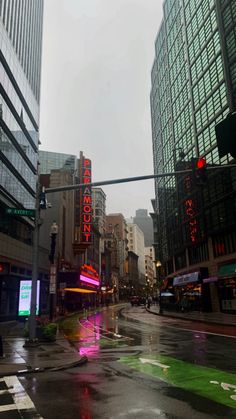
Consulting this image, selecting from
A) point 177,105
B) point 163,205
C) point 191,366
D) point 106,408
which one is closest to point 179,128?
point 177,105

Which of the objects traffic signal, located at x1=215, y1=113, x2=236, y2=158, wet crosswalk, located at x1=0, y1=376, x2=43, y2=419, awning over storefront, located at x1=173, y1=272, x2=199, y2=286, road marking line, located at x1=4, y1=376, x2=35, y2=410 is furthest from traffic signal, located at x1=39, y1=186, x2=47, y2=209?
awning over storefront, located at x1=173, y1=272, x2=199, y2=286

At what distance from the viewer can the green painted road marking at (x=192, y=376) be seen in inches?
320

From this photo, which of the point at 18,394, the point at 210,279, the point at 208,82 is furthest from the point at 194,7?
the point at 18,394

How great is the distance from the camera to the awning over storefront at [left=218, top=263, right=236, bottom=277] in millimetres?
37450

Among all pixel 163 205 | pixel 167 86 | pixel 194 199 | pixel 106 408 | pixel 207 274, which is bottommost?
pixel 106 408

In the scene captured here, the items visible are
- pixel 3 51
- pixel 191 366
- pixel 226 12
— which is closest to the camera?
pixel 191 366

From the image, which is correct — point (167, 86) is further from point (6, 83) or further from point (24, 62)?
point (6, 83)

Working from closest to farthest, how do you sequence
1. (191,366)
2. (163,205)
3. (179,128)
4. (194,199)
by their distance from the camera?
(191,366) → (194,199) → (179,128) → (163,205)

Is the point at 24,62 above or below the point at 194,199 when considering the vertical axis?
above

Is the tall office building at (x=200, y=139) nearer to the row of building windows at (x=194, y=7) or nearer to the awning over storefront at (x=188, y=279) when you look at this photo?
the row of building windows at (x=194, y=7)

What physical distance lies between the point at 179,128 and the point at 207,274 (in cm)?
2329

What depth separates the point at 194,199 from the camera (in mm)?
48844

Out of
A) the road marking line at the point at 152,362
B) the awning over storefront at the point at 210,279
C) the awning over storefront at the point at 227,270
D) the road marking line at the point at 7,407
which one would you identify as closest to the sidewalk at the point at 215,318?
the awning over storefront at the point at 210,279

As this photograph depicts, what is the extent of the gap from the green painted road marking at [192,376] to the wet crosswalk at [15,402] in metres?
3.51
